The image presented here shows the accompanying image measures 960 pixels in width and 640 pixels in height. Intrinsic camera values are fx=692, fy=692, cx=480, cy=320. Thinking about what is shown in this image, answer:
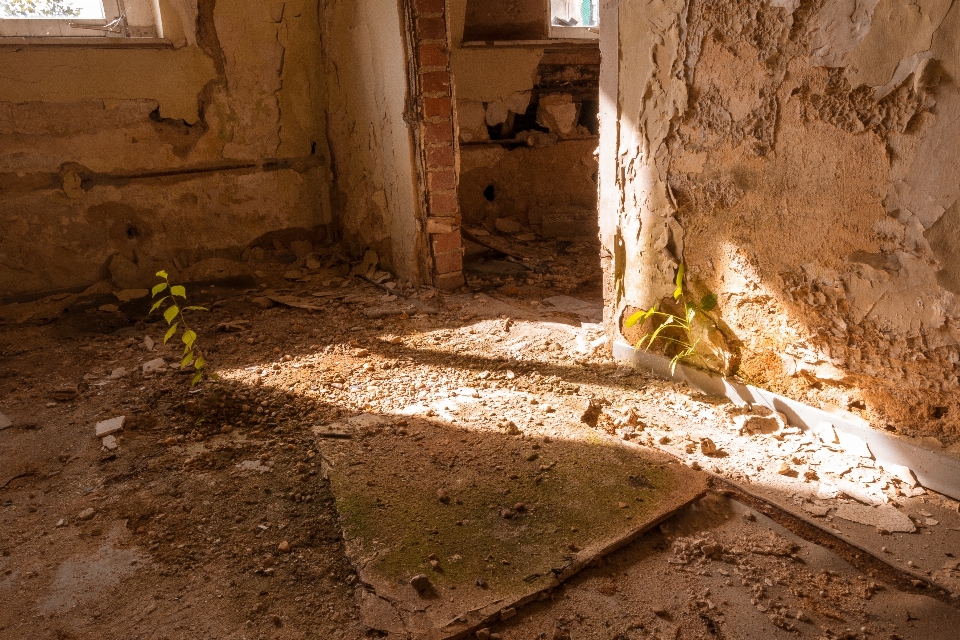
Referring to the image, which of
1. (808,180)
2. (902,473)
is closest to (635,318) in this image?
(808,180)

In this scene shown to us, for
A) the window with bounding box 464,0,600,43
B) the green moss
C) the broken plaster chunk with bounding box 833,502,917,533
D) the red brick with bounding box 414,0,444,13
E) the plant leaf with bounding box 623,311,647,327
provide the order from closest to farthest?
the green moss → the broken plaster chunk with bounding box 833,502,917,533 → the plant leaf with bounding box 623,311,647,327 → the red brick with bounding box 414,0,444,13 → the window with bounding box 464,0,600,43

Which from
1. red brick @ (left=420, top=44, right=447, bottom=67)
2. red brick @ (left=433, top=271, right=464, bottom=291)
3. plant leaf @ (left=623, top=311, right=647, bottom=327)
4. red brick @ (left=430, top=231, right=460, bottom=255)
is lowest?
red brick @ (left=433, top=271, right=464, bottom=291)

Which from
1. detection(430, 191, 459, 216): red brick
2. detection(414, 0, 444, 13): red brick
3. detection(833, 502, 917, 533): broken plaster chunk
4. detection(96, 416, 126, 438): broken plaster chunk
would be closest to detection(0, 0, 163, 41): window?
detection(414, 0, 444, 13): red brick

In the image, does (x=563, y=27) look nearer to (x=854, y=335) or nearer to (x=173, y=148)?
(x=173, y=148)

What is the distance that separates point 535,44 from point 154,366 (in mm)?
3730

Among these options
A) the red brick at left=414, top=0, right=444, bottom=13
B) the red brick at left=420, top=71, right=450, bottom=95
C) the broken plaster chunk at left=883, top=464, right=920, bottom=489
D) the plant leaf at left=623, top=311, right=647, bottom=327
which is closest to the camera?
the broken plaster chunk at left=883, top=464, right=920, bottom=489

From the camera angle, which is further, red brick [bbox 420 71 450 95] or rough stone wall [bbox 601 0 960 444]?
red brick [bbox 420 71 450 95]

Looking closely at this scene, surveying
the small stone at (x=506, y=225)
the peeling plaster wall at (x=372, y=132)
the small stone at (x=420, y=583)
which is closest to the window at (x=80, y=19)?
the peeling plaster wall at (x=372, y=132)

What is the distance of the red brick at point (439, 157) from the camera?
3830mm

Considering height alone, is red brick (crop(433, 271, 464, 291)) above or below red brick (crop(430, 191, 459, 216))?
below

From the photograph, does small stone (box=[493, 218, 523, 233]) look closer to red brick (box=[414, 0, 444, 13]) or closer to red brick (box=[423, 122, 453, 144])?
red brick (box=[423, 122, 453, 144])

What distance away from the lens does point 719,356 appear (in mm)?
2590

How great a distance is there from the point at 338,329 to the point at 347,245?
1.31 m

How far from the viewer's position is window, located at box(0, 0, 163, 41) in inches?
149
